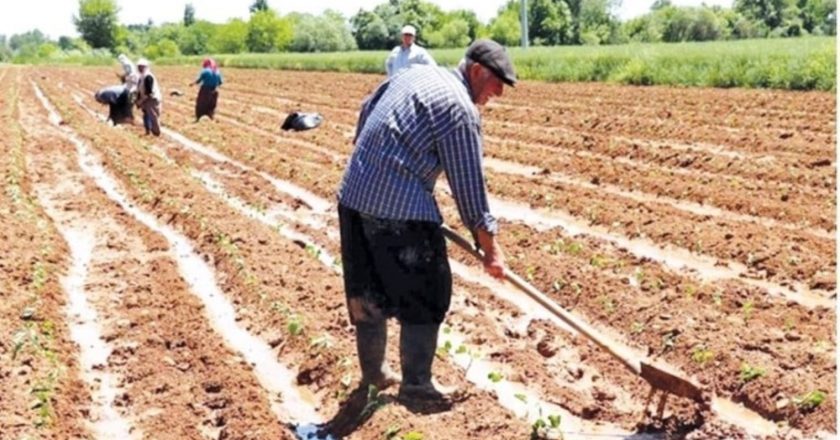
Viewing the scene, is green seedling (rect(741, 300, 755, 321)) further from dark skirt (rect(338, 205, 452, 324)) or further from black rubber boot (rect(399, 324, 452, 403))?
dark skirt (rect(338, 205, 452, 324))

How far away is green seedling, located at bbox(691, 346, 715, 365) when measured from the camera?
529 centimetres

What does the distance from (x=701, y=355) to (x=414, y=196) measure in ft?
6.52

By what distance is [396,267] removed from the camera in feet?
14.4

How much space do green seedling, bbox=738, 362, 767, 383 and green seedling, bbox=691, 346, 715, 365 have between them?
0.22 m

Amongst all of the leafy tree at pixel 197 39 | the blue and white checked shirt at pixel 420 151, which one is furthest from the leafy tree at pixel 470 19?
the blue and white checked shirt at pixel 420 151

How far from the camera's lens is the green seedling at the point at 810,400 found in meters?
4.68

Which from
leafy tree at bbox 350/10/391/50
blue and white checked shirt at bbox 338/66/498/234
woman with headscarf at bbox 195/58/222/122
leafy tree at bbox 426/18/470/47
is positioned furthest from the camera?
leafy tree at bbox 426/18/470/47

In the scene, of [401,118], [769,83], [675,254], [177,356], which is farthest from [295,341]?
[769,83]

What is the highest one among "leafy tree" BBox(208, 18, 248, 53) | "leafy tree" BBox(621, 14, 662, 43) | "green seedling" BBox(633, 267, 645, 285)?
"leafy tree" BBox(208, 18, 248, 53)

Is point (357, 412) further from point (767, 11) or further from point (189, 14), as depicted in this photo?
point (189, 14)

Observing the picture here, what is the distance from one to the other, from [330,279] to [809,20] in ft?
221

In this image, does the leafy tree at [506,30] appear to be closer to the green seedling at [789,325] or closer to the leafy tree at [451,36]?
the leafy tree at [451,36]

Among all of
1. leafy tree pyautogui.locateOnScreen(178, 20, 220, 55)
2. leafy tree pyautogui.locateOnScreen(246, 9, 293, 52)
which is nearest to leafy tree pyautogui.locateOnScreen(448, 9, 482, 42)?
leafy tree pyautogui.locateOnScreen(246, 9, 293, 52)

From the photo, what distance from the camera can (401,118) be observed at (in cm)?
421
